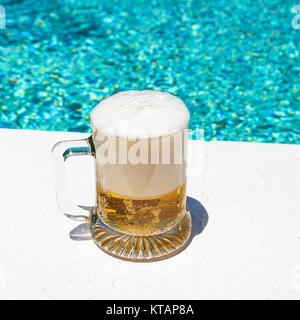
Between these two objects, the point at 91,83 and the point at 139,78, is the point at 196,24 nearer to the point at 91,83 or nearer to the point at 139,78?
the point at 139,78

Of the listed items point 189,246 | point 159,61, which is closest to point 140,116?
point 189,246

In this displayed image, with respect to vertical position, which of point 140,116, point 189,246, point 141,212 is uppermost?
point 140,116

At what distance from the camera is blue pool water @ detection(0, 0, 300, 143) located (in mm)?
4320

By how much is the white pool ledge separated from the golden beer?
0.16 m

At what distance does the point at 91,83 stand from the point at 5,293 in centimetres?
334

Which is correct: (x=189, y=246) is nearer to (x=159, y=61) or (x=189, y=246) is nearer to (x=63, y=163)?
(x=63, y=163)

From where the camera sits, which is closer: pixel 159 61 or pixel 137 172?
pixel 137 172

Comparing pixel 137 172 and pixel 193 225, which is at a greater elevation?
pixel 137 172

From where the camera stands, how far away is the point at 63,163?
1777 millimetres

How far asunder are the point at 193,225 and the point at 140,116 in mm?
645

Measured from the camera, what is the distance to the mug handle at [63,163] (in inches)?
67.7

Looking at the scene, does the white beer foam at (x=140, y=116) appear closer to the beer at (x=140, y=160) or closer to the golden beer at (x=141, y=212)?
the beer at (x=140, y=160)

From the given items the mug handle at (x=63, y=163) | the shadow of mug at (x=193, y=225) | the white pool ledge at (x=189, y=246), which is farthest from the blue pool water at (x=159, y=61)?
the mug handle at (x=63, y=163)

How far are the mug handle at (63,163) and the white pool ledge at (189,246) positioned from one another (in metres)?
0.16
